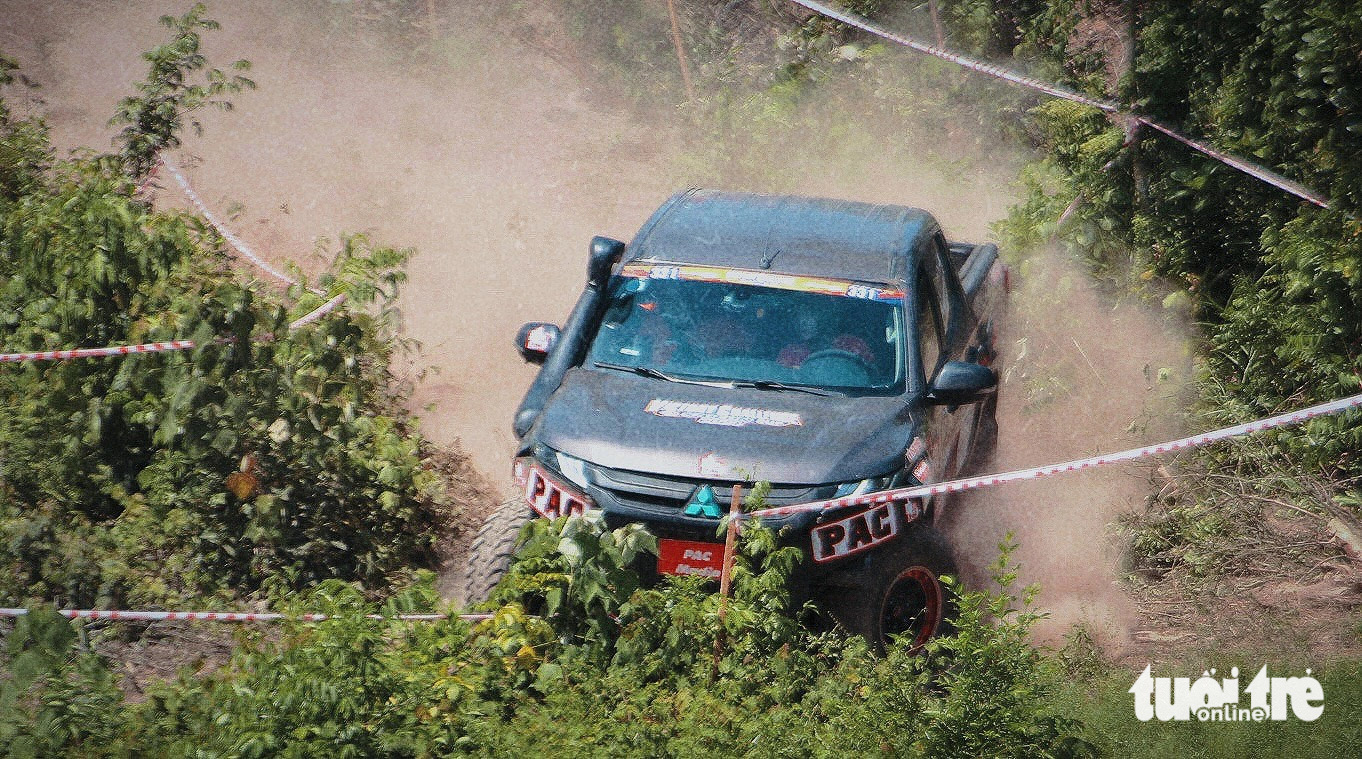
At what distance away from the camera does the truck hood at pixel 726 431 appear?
5371mm

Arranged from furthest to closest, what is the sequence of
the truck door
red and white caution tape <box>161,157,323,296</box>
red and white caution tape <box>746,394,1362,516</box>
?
red and white caution tape <box>161,157,323,296</box> < the truck door < red and white caution tape <box>746,394,1362,516</box>

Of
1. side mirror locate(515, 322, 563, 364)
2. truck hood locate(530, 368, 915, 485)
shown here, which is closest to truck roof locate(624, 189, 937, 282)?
side mirror locate(515, 322, 563, 364)

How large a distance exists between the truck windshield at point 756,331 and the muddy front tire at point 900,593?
84 centimetres

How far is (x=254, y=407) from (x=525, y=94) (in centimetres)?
1029

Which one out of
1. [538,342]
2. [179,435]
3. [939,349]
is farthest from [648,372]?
[179,435]

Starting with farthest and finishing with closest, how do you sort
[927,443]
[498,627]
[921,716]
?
[927,443] → [498,627] → [921,716]

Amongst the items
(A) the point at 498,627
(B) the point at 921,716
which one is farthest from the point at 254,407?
(B) the point at 921,716

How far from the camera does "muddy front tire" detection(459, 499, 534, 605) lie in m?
5.71

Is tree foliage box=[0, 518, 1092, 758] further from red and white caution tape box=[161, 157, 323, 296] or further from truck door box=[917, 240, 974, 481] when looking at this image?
red and white caution tape box=[161, 157, 323, 296]

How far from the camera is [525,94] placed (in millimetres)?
15984

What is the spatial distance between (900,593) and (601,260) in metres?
2.36

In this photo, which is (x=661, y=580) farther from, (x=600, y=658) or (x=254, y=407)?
(x=254, y=407)

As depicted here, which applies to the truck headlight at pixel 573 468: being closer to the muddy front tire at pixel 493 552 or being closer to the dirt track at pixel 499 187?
the muddy front tire at pixel 493 552

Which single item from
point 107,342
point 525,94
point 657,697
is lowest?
point 657,697
